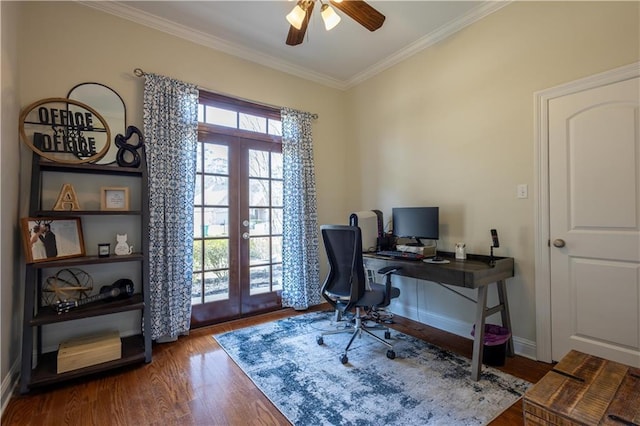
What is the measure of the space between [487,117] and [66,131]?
352 centimetres

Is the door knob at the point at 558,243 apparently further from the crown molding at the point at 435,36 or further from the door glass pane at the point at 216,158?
the door glass pane at the point at 216,158

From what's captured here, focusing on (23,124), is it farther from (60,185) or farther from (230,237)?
(230,237)

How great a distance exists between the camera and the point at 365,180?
3.93 m

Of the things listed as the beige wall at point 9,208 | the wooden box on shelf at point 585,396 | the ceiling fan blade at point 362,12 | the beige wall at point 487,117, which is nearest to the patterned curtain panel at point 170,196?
the beige wall at point 9,208

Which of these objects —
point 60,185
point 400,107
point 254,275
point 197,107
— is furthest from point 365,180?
point 60,185

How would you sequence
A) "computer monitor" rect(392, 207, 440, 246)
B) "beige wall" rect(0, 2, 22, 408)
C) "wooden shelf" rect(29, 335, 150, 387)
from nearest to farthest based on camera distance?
"beige wall" rect(0, 2, 22, 408)
"wooden shelf" rect(29, 335, 150, 387)
"computer monitor" rect(392, 207, 440, 246)

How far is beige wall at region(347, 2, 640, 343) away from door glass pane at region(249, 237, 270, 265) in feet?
4.95

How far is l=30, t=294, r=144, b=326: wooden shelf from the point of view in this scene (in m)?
2.04

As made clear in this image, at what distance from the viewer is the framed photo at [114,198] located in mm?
2416

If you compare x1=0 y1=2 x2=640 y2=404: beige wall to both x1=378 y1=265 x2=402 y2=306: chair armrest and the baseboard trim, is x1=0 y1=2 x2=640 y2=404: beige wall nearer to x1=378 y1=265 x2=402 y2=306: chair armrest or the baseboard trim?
the baseboard trim

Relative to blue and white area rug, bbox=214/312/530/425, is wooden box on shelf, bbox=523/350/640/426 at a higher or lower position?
higher

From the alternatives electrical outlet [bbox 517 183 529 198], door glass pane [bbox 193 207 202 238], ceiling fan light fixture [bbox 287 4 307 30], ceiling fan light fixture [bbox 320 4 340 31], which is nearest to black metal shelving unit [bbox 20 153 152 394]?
door glass pane [bbox 193 207 202 238]

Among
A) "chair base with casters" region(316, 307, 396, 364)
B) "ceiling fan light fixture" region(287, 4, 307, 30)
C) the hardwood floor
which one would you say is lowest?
the hardwood floor

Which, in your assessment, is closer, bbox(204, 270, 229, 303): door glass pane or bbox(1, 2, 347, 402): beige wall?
bbox(1, 2, 347, 402): beige wall
